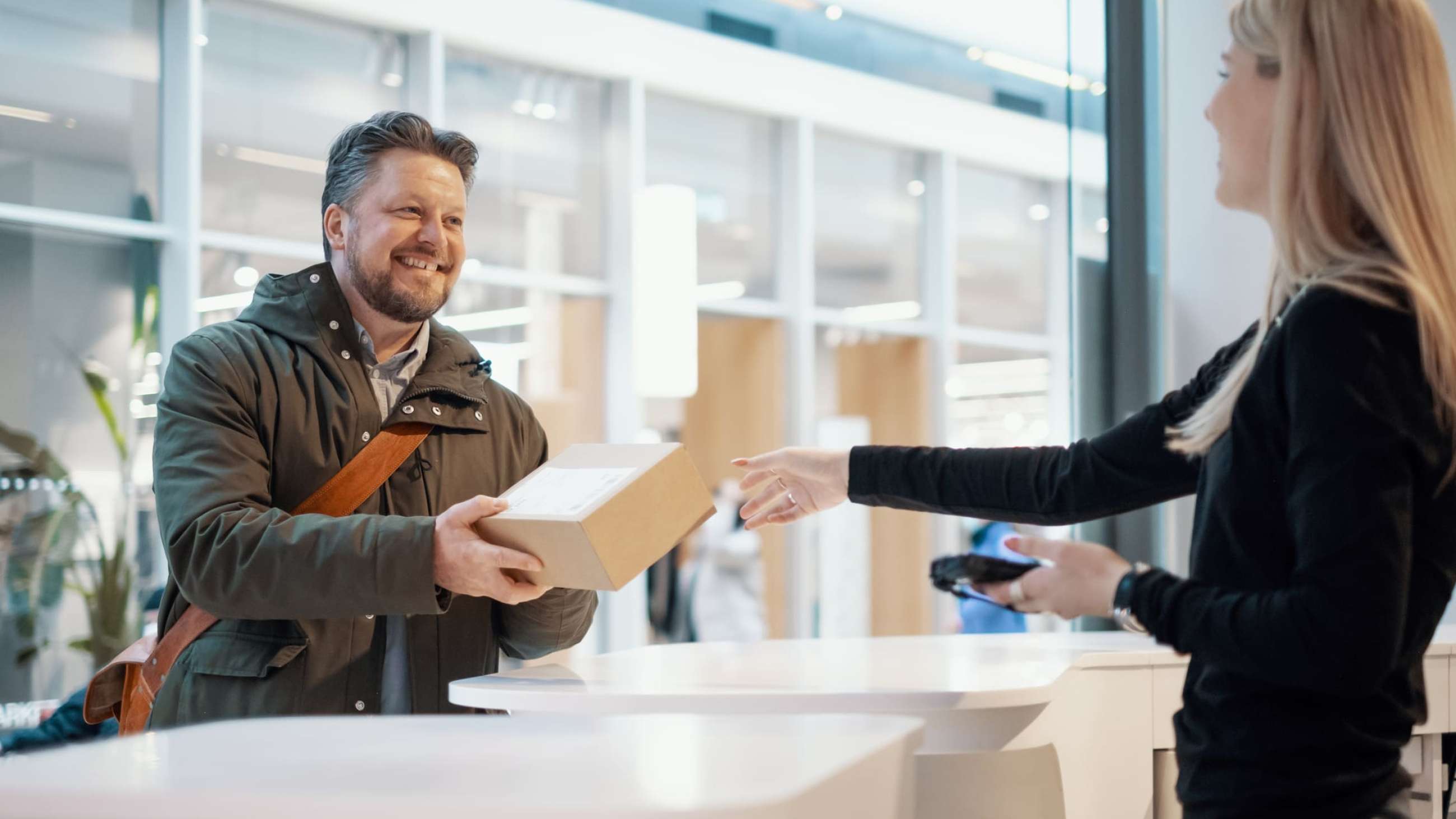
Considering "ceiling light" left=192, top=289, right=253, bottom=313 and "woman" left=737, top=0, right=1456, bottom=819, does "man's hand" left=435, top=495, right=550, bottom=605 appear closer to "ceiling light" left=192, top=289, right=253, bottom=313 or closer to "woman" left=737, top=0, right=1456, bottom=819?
"woman" left=737, top=0, right=1456, bottom=819

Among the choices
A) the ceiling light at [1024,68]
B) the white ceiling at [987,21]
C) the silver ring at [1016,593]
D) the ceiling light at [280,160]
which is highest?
the white ceiling at [987,21]

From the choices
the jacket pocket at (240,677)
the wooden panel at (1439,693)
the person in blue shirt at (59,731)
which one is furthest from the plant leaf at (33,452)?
the wooden panel at (1439,693)

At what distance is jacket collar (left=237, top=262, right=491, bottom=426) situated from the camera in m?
2.18

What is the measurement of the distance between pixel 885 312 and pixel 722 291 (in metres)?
1.31

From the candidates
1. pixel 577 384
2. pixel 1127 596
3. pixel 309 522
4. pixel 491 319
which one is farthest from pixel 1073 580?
pixel 577 384

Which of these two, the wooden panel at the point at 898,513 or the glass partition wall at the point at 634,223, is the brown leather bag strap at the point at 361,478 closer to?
the glass partition wall at the point at 634,223

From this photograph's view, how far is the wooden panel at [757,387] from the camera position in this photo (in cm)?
802

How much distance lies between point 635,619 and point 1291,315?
6095mm

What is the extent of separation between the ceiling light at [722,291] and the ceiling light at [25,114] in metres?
Result: 3.49

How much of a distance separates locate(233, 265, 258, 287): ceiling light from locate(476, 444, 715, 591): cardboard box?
4243mm

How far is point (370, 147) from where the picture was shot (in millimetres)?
2385

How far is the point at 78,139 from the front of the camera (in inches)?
213

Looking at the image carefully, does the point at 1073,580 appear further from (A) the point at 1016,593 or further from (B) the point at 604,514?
(B) the point at 604,514

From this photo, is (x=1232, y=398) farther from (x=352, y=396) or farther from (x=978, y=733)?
(x=352, y=396)
